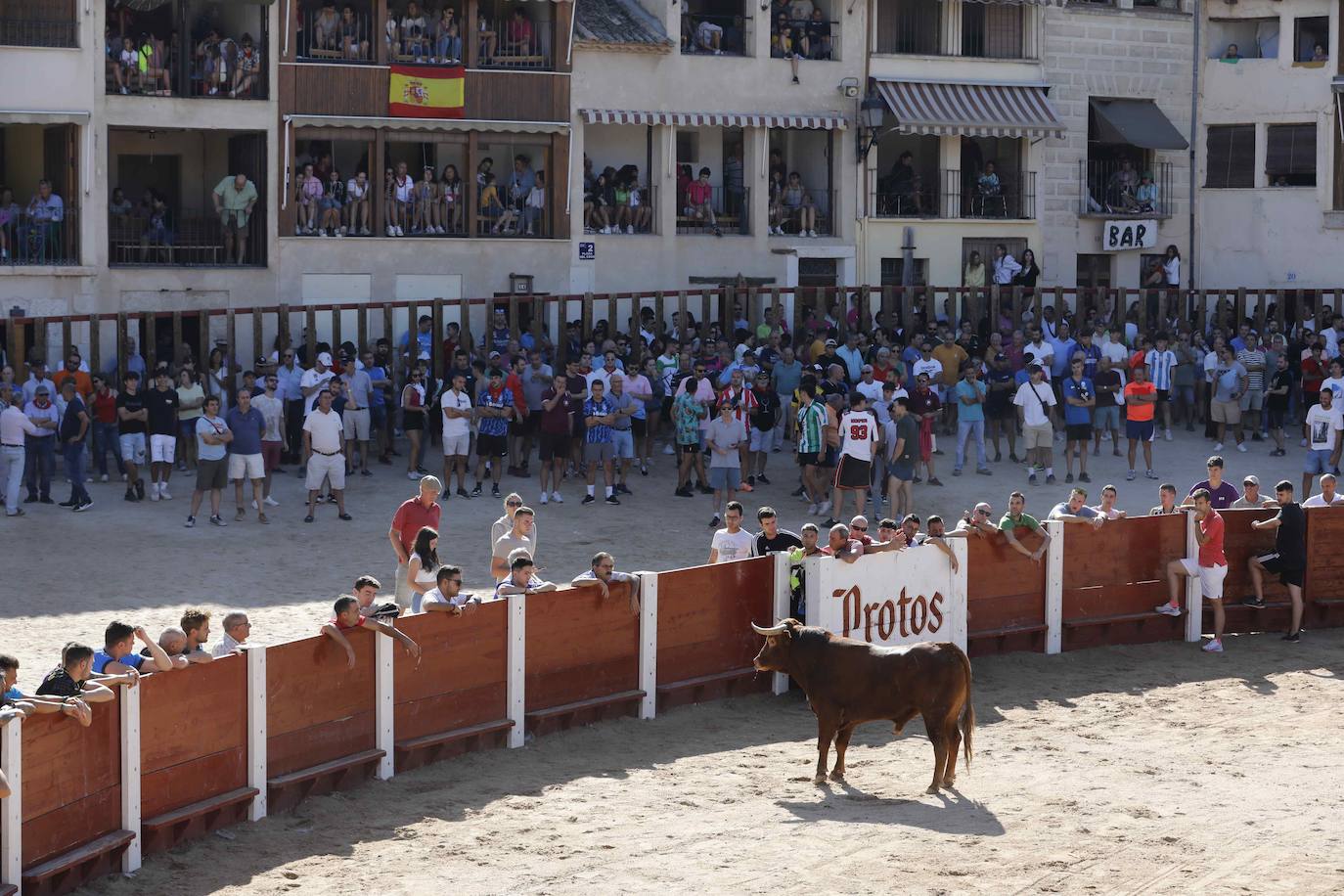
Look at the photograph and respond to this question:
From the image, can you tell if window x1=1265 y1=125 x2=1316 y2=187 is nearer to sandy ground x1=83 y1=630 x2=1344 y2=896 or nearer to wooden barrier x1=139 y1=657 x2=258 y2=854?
sandy ground x1=83 y1=630 x2=1344 y2=896

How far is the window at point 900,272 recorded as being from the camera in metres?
35.5

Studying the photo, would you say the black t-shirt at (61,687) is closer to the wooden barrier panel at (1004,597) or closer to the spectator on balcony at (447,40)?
the wooden barrier panel at (1004,597)

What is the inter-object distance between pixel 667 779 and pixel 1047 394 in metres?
13.5

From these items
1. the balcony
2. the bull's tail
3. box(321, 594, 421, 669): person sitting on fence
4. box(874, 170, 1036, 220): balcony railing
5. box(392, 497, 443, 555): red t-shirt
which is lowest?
the bull's tail

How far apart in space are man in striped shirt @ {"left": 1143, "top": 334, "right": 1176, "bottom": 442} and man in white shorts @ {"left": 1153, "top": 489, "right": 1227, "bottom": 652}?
9234 mm

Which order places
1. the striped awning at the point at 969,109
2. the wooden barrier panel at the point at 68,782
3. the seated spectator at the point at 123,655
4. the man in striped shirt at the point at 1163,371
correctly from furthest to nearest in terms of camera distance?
1. the striped awning at the point at 969,109
2. the man in striped shirt at the point at 1163,371
3. the seated spectator at the point at 123,655
4. the wooden barrier panel at the point at 68,782

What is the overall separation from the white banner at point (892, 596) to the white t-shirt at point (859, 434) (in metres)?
5.44

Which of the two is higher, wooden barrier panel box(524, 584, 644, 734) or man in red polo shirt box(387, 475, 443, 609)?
man in red polo shirt box(387, 475, 443, 609)

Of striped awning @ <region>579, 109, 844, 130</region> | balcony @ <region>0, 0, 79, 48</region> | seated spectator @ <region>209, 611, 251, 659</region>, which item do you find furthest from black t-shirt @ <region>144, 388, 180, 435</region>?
seated spectator @ <region>209, 611, 251, 659</region>

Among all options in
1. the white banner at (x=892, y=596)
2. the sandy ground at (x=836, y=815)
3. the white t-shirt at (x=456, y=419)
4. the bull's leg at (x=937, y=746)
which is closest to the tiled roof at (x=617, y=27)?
the white t-shirt at (x=456, y=419)

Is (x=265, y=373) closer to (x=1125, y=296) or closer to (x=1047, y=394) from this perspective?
(x=1047, y=394)

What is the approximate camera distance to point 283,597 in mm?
19953

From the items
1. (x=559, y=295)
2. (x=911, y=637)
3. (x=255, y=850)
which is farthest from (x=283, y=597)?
(x=559, y=295)

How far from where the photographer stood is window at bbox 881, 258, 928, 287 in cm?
3550
